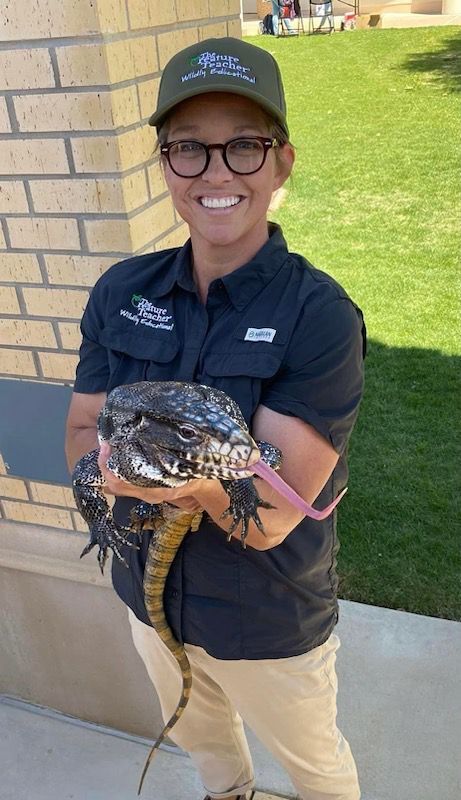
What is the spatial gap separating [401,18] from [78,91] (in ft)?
92.6

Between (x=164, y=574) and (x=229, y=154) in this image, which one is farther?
(x=164, y=574)

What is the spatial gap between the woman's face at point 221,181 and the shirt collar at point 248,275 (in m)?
0.07

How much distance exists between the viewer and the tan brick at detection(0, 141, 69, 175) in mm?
2455

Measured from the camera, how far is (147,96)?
253 cm

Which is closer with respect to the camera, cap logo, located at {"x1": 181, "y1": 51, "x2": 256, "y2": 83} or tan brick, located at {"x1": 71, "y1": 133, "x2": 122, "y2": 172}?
cap logo, located at {"x1": 181, "y1": 51, "x2": 256, "y2": 83}

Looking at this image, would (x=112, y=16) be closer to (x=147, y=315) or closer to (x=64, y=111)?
(x=64, y=111)

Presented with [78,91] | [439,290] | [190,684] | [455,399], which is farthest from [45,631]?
[439,290]

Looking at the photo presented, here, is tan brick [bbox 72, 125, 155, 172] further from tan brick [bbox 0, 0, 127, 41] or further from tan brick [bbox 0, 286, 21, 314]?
tan brick [bbox 0, 286, 21, 314]

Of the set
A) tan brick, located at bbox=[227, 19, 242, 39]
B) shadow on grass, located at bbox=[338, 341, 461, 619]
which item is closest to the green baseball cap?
tan brick, located at bbox=[227, 19, 242, 39]

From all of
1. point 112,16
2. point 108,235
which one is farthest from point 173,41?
point 108,235

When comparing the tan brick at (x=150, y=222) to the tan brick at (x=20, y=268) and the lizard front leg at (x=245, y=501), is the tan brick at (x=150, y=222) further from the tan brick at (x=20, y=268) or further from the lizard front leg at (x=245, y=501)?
the lizard front leg at (x=245, y=501)

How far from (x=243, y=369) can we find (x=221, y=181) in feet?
1.61

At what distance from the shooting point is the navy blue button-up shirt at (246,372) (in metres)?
1.87

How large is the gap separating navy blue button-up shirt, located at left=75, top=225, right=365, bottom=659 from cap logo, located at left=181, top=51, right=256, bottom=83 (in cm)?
44
